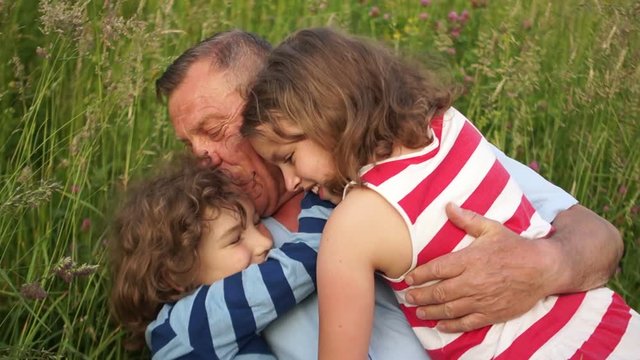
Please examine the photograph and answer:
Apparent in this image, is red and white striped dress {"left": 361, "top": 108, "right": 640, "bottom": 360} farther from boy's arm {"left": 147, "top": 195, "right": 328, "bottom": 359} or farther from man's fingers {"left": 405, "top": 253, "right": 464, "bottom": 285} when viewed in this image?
boy's arm {"left": 147, "top": 195, "right": 328, "bottom": 359}

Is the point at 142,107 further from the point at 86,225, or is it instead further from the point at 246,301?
the point at 246,301

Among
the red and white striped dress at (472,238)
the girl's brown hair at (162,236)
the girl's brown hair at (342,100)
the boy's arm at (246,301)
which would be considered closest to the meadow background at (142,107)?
the girl's brown hair at (162,236)

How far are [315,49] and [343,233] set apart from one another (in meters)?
0.47

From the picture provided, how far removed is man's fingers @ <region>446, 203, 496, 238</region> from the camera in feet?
8.05

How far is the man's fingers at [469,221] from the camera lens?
8.05 feet

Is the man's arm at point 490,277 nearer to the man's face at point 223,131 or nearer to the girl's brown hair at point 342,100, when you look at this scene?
the girl's brown hair at point 342,100

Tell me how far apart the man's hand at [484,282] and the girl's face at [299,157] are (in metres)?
0.32

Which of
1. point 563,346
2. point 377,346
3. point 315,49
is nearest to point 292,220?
point 377,346

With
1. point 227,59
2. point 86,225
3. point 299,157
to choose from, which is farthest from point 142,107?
point 299,157

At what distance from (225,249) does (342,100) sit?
60 centimetres

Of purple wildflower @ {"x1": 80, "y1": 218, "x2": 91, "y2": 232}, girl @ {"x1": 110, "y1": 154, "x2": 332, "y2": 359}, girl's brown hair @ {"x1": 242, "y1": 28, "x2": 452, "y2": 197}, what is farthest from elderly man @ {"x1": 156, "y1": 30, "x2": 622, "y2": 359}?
purple wildflower @ {"x1": 80, "y1": 218, "x2": 91, "y2": 232}

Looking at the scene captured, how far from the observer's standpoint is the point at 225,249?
2.83m

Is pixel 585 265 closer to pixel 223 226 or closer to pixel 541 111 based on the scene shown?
pixel 223 226

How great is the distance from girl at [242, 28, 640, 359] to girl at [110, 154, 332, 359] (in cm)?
22
